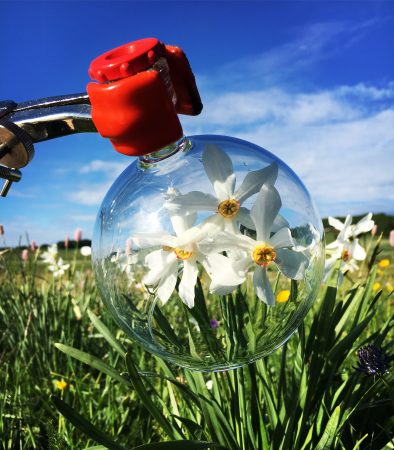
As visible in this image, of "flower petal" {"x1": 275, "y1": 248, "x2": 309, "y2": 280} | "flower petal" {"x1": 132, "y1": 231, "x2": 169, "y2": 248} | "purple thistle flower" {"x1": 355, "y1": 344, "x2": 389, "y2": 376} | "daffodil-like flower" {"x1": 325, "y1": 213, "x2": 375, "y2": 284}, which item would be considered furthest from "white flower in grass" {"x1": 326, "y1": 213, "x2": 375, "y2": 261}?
"flower petal" {"x1": 132, "y1": 231, "x2": 169, "y2": 248}

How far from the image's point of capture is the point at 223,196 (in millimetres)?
1053

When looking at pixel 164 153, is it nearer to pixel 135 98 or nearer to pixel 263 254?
pixel 135 98

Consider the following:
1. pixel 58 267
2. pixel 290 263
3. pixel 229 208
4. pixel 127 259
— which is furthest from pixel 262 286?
pixel 58 267

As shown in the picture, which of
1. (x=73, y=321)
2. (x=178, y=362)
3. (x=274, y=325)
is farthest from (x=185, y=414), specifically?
(x=73, y=321)

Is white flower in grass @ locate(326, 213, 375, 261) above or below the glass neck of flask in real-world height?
below

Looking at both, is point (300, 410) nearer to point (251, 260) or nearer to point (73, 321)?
point (251, 260)

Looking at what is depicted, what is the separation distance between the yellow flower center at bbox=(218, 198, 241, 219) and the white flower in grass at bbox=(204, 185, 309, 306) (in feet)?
0.11

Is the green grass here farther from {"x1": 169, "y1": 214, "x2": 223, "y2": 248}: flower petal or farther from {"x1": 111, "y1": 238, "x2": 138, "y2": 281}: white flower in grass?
{"x1": 169, "y1": 214, "x2": 223, "y2": 248}: flower petal

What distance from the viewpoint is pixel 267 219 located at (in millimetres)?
1047

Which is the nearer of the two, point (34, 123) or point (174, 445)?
point (174, 445)

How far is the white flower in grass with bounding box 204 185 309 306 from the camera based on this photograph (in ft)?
3.36

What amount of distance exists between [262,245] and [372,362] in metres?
0.73

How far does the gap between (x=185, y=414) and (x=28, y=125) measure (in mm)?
1217

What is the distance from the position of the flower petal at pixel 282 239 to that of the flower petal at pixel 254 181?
10 cm
